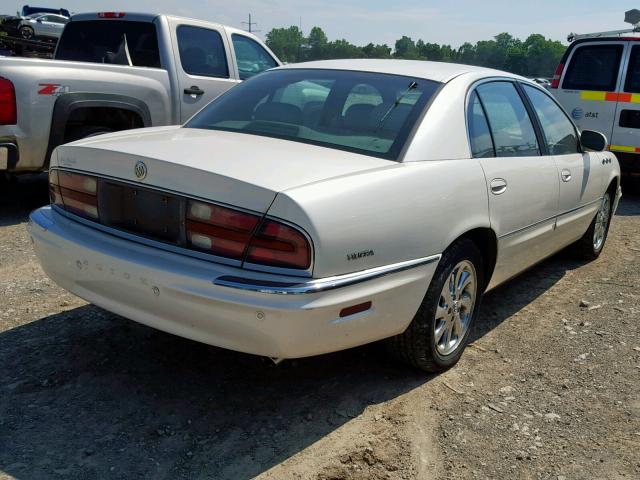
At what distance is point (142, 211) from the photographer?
2811mm

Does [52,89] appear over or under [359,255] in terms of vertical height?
over

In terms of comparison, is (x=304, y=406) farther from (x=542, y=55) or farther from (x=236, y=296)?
(x=542, y=55)

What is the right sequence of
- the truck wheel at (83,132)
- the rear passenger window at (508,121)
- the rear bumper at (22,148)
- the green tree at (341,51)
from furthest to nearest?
the green tree at (341,51), the truck wheel at (83,132), the rear bumper at (22,148), the rear passenger window at (508,121)

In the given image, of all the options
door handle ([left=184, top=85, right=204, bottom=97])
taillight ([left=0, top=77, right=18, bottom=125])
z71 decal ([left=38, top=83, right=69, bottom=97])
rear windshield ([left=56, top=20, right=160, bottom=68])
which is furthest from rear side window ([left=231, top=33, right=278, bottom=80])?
taillight ([left=0, top=77, right=18, bottom=125])

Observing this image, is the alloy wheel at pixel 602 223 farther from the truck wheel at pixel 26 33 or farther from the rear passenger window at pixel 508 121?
the truck wheel at pixel 26 33

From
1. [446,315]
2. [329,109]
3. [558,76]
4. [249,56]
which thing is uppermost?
[249,56]

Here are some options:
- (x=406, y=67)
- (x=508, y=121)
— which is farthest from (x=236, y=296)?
(x=508, y=121)

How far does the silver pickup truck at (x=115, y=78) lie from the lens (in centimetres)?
558

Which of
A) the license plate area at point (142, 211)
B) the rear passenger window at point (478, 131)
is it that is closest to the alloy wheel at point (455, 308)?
the rear passenger window at point (478, 131)

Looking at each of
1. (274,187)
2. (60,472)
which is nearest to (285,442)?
(60,472)

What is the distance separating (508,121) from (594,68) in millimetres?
5879

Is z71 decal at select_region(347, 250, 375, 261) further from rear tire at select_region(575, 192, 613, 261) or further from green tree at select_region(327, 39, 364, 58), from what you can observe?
green tree at select_region(327, 39, 364, 58)

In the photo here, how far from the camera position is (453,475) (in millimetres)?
2605

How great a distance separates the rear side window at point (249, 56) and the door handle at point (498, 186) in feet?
15.1
